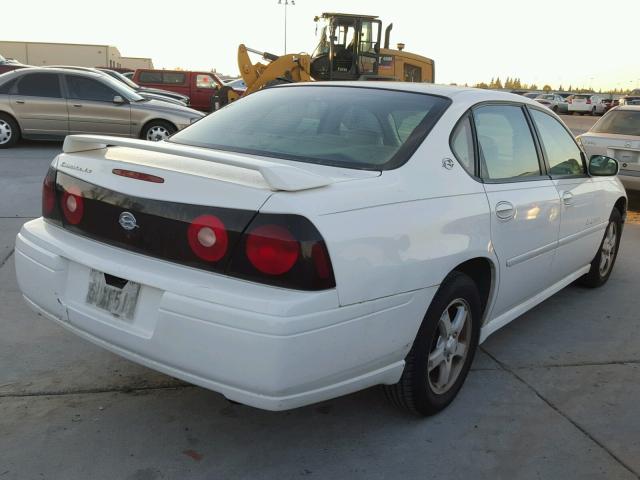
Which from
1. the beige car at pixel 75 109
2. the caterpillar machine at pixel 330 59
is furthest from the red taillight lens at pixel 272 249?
the caterpillar machine at pixel 330 59

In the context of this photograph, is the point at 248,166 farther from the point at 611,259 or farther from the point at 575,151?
the point at 611,259

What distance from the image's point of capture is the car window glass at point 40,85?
456 inches

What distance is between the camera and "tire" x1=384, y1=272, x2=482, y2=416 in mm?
2746

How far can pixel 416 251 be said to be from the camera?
8.36 feet

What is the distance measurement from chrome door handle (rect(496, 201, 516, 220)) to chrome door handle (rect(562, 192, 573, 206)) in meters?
0.78

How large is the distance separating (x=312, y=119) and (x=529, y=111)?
1.54 meters

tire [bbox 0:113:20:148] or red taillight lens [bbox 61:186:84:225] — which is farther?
tire [bbox 0:113:20:148]

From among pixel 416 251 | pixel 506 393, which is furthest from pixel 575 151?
pixel 416 251

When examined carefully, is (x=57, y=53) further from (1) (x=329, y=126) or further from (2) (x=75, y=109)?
(1) (x=329, y=126)

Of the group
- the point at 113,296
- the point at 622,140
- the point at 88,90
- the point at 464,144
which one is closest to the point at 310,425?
the point at 113,296

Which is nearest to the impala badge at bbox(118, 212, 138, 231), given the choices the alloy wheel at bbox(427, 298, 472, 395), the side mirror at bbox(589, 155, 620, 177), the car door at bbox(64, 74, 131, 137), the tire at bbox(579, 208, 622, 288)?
the alloy wheel at bbox(427, 298, 472, 395)

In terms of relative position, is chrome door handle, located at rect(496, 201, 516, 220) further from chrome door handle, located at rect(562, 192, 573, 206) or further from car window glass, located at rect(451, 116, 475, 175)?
chrome door handle, located at rect(562, 192, 573, 206)

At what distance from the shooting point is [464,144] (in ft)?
10.2

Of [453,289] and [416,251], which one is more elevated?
[416,251]
